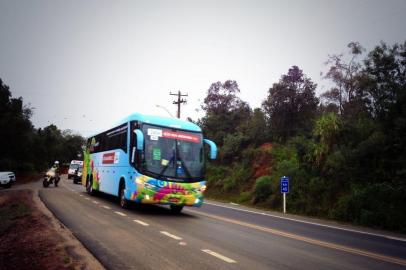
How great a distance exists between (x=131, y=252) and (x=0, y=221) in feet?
18.6

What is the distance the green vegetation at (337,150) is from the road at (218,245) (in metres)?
5.38

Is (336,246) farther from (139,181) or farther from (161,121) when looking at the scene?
(161,121)

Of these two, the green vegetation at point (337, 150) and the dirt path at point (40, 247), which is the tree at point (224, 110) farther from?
the dirt path at point (40, 247)

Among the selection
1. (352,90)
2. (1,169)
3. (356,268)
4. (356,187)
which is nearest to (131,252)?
(356,268)

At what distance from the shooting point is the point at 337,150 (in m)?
21.3

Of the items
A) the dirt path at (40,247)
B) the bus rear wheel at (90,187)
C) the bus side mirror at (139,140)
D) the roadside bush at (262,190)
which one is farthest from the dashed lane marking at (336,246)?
the bus rear wheel at (90,187)

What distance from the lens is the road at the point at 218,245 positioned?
706cm

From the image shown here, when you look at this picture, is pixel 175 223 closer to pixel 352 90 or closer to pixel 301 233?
pixel 301 233

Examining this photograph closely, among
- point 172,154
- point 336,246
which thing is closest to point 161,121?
point 172,154

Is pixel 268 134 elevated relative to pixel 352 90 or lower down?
lower down

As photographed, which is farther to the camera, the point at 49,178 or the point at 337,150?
the point at 49,178

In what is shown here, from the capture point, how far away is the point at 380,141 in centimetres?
1823

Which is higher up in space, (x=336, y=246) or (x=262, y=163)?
(x=262, y=163)

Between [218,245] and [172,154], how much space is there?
20.2 feet
